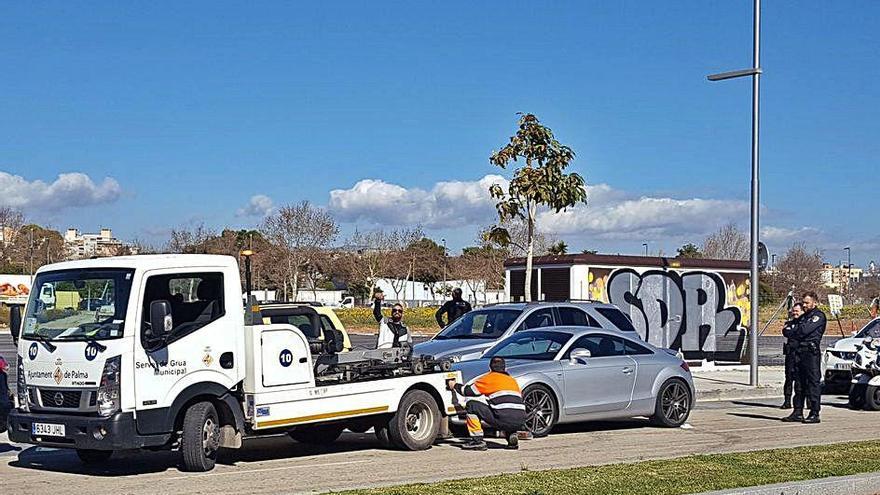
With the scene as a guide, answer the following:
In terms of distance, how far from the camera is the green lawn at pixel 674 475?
406 inches

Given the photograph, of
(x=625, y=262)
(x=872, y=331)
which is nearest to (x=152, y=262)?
(x=872, y=331)

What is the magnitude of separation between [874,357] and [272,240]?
44.8 metres

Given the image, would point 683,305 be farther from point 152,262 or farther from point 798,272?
point 798,272

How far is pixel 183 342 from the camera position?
38.9 ft

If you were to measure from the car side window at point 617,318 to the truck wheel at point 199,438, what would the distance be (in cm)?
1029

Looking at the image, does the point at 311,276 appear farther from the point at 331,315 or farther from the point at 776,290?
the point at 331,315

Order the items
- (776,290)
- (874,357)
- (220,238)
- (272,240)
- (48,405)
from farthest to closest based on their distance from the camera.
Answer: (776,290) < (272,240) < (220,238) < (874,357) < (48,405)

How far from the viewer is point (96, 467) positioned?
12.6 metres

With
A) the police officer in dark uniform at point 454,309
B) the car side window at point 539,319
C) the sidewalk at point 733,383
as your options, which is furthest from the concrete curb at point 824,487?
the police officer in dark uniform at point 454,309

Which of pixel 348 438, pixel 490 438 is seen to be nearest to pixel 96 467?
pixel 348 438

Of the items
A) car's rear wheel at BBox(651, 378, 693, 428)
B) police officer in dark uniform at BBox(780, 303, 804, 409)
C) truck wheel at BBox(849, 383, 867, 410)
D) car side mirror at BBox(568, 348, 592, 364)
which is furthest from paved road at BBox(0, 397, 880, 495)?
truck wheel at BBox(849, 383, 867, 410)

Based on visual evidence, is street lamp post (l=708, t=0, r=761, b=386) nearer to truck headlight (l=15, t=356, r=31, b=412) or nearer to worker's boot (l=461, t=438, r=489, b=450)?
worker's boot (l=461, t=438, r=489, b=450)

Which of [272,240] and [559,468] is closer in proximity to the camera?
[559,468]

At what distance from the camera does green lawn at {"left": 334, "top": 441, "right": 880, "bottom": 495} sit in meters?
10.3
